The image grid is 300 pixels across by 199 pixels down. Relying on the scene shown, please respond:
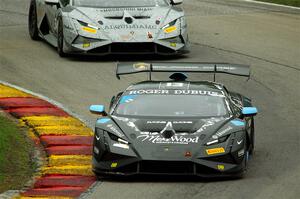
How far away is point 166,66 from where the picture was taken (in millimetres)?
15289

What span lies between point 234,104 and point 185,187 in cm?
219

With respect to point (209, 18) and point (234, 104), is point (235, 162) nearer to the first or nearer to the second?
point (234, 104)

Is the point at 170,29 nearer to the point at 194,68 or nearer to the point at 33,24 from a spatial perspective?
the point at 33,24

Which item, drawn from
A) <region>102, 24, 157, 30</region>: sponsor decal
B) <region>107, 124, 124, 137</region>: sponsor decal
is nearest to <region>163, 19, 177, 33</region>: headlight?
<region>102, 24, 157, 30</region>: sponsor decal

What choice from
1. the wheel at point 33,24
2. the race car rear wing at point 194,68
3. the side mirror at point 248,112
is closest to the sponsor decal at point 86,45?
the wheel at point 33,24

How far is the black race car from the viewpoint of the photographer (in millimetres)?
12773

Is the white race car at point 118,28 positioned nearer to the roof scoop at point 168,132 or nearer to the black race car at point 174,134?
the black race car at point 174,134

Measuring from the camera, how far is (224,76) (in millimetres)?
20609

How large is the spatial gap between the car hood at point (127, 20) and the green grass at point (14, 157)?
5090 mm

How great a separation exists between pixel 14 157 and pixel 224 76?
725cm

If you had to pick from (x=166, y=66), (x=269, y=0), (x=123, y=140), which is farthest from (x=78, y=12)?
(x=269, y=0)

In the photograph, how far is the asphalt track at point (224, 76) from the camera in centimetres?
1259

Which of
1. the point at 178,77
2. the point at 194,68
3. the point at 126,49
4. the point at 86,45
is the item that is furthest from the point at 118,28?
the point at 194,68

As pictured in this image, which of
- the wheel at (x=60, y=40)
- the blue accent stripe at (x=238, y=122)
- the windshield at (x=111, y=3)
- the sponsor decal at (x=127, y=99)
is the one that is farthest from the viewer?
the windshield at (x=111, y=3)
